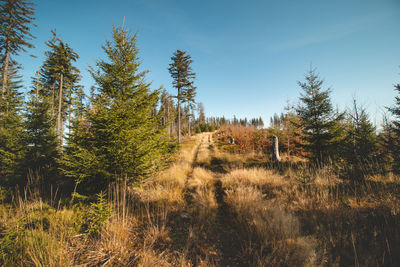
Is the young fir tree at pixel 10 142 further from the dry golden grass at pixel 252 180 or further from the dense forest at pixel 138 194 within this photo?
the dry golden grass at pixel 252 180

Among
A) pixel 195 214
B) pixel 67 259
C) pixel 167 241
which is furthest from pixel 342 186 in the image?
pixel 67 259

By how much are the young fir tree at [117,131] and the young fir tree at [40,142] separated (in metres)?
4.71

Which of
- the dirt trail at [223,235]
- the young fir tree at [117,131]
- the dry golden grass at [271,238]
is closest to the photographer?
the dry golden grass at [271,238]

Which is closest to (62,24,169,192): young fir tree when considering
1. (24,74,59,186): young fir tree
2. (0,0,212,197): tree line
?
(0,0,212,197): tree line

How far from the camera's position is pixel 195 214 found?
4445mm

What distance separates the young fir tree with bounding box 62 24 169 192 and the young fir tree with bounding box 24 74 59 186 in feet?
15.4

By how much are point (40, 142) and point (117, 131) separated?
24.6 feet

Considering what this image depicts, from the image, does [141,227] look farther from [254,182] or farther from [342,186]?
[342,186]

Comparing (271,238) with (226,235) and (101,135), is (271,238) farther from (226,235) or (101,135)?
(101,135)

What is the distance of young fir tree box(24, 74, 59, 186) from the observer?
7480mm

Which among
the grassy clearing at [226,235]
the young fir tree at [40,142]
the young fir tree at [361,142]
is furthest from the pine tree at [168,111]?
the young fir tree at [361,142]

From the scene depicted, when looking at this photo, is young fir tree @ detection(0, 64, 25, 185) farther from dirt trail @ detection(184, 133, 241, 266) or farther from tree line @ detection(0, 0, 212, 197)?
dirt trail @ detection(184, 133, 241, 266)

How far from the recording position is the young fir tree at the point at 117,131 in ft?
14.8

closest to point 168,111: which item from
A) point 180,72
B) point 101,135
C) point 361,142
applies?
point 180,72
